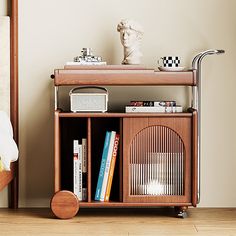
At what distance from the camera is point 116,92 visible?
3.51 m

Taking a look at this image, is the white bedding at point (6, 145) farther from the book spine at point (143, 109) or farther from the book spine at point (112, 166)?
the book spine at point (143, 109)

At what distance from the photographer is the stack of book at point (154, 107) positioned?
10.5ft

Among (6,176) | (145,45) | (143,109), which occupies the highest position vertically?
(145,45)

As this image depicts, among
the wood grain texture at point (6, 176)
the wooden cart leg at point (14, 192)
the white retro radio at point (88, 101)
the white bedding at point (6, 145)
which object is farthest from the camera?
the wooden cart leg at point (14, 192)

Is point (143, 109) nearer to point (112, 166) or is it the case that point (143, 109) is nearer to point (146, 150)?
point (146, 150)

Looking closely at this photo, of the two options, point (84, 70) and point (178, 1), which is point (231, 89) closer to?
point (178, 1)

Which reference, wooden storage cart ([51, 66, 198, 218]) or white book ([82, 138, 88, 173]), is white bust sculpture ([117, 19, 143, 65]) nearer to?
wooden storage cart ([51, 66, 198, 218])

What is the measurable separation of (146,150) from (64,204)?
0.50 meters

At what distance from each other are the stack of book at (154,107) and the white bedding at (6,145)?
61 centimetres

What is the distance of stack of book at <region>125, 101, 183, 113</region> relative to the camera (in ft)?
10.5

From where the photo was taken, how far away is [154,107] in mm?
3201

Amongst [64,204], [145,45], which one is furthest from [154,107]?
[64,204]

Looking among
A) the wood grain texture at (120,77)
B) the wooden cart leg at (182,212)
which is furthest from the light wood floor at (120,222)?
the wood grain texture at (120,77)

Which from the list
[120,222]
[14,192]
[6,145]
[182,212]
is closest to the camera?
[6,145]
